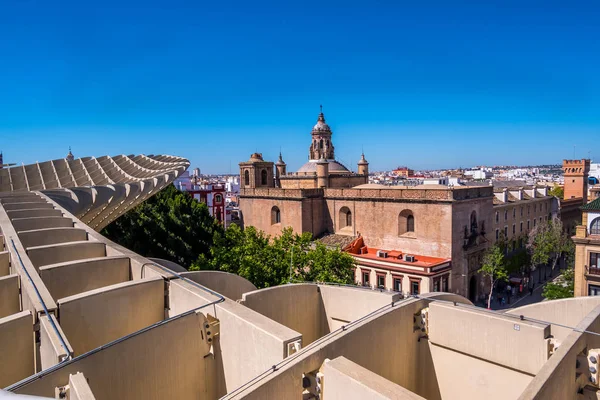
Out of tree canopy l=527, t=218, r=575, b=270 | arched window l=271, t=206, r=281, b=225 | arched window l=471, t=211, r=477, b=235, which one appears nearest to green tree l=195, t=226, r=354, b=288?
arched window l=471, t=211, r=477, b=235

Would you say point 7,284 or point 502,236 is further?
point 502,236

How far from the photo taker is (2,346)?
5.14 metres

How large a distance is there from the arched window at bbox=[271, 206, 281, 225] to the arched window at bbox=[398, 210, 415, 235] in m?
9.67

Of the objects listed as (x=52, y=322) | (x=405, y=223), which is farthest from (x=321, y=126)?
(x=52, y=322)

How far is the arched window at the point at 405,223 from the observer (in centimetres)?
2798

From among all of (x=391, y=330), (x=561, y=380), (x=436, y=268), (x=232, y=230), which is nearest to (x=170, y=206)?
(x=232, y=230)

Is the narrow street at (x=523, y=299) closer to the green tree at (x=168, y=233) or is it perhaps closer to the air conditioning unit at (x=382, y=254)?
the air conditioning unit at (x=382, y=254)

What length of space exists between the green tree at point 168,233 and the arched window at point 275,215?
1058 cm

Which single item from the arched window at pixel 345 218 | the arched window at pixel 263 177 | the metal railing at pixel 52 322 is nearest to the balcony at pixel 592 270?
the arched window at pixel 345 218

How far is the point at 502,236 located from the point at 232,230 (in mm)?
21279

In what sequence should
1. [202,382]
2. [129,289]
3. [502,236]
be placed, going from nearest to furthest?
[202,382], [129,289], [502,236]

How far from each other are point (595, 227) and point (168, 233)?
69.5ft

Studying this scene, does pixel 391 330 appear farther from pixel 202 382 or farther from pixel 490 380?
pixel 202 382

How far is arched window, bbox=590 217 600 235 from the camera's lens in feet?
70.4
